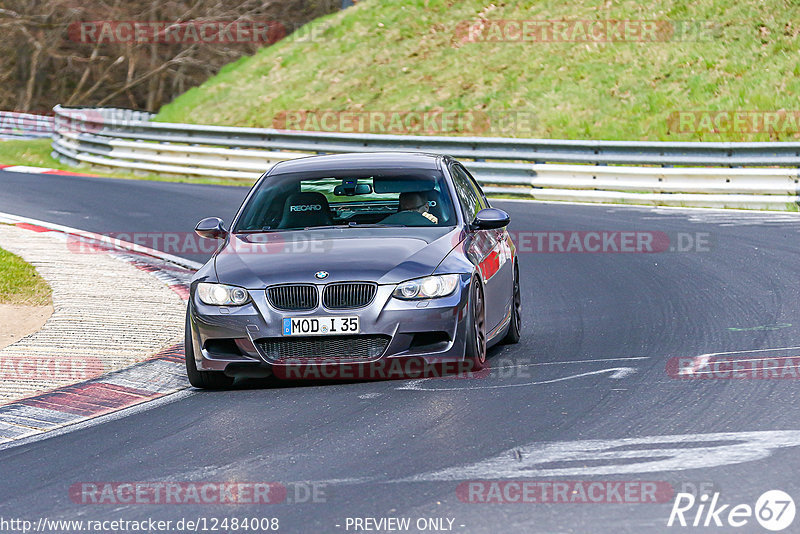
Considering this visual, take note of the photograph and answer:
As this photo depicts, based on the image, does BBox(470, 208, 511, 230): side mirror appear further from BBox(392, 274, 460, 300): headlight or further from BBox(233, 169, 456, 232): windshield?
BBox(392, 274, 460, 300): headlight

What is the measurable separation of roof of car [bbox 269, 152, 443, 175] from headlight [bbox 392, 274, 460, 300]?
1.74m

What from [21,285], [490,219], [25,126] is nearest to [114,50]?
[25,126]

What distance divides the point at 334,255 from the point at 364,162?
64.8 inches

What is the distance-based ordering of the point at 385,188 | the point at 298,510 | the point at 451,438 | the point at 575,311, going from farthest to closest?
the point at 575,311 → the point at 385,188 → the point at 451,438 → the point at 298,510

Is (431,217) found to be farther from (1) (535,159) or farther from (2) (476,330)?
(1) (535,159)

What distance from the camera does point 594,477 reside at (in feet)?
18.5

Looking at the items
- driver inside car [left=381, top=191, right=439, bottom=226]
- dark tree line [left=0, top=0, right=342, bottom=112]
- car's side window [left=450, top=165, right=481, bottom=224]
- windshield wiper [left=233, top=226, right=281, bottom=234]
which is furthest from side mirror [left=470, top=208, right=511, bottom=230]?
dark tree line [left=0, top=0, right=342, bottom=112]

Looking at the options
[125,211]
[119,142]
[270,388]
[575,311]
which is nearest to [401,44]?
[119,142]

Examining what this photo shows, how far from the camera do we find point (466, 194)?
33.0ft

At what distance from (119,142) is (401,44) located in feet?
32.7

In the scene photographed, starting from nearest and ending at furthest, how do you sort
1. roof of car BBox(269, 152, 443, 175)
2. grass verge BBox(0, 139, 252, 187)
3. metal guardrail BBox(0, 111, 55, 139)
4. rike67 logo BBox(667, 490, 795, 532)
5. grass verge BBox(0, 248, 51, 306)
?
rike67 logo BBox(667, 490, 795, 532), roof of car BBox(269, 152, 443, 175), grass verge BBox(0, 248, 51, 306), grass verge BBox(0, 139, 252, 187), metal guardrail BBox(0, 111, 55, 139)

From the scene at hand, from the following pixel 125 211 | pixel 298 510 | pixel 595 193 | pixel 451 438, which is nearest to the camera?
pixel 298 510

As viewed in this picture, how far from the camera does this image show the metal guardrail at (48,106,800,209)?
20.5 metres

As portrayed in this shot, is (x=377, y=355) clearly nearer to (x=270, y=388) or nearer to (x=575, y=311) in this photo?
(x=270, y=388)
